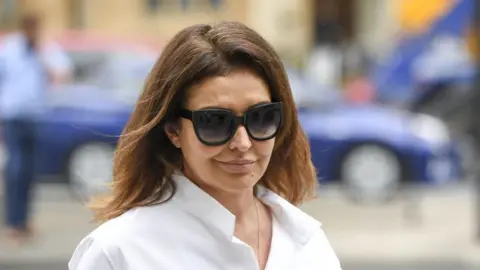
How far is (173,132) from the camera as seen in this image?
1.82 metres

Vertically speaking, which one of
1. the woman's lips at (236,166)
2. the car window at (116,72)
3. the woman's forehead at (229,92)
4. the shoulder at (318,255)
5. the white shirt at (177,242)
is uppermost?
the woman's forehead at (229,92)

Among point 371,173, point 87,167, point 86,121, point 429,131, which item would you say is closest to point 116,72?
point 86,121

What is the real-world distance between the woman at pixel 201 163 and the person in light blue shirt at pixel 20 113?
5631 millimetres

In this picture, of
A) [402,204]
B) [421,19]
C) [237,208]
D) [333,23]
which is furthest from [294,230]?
[333,23]

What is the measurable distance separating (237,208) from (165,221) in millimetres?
174

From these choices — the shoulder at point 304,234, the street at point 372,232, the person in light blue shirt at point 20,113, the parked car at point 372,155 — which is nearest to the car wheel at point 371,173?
the parked car at point 372,155

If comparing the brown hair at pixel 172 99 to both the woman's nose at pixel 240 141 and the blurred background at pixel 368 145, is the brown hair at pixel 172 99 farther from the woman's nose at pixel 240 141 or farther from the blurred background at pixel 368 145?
the blurred background at pixel 368 145

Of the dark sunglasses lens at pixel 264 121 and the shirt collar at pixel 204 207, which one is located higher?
the dark sunglasses lens at pixel 264 121

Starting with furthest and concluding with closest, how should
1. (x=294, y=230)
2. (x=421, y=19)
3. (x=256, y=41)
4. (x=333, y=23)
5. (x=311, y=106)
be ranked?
(x=333, y=23), (x=421, y=19), (x=311, y=106), (x=294, y=230), (x=256, y=41)

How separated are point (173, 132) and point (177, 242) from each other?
0.24 m

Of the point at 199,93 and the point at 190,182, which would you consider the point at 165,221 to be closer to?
the point at 190,182

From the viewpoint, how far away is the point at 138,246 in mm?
1662

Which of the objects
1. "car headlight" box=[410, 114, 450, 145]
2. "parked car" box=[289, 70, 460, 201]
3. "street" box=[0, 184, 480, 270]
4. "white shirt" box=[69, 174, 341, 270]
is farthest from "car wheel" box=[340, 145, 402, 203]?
"white shirt" box=[69, 174, 341, 270]

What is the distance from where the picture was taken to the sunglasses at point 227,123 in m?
1.69
